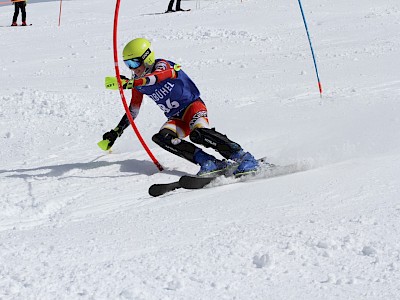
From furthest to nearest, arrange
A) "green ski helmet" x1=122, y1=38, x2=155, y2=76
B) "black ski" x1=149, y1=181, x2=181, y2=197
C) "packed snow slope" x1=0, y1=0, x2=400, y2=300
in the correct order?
"green ski helmet" x1=122, y1=38, x2=155, y2=76 → "black ski" x1=149, y1=181, x2=181, y2=197 → "packed snow slope" x1=0, y1=0, x2=400, y2=300

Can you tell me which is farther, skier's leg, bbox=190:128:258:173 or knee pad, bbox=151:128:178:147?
knee pad, bbox=151:128:178:147

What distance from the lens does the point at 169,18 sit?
1582cm

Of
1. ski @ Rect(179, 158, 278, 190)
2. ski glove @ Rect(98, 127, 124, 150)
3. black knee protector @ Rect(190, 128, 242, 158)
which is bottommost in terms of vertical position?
ski glove @ Rect(98, 127, 124, 150)

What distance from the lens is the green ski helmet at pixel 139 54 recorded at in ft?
18.0

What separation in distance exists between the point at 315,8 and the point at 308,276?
44.7ft

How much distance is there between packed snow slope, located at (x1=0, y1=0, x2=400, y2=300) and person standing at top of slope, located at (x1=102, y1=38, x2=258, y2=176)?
366mm

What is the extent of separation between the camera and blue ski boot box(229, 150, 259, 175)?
5.36 m

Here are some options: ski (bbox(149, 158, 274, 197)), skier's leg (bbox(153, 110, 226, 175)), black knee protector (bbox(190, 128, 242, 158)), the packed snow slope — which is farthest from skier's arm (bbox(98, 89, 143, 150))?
ski (bbox(149, 158, 274, 197))

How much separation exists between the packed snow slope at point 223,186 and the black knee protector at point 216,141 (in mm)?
509

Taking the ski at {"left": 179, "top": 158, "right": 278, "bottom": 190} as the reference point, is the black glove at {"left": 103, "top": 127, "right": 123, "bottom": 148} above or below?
below

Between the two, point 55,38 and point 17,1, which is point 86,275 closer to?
point 55,38

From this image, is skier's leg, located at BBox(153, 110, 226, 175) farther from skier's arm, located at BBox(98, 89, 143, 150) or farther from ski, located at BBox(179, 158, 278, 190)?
skier's arm, located at BBox(98, 89, 143, 150)

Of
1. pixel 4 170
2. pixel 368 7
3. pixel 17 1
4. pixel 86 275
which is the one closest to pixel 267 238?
pixel 86 275

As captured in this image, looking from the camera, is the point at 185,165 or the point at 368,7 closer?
the point at 185,165
